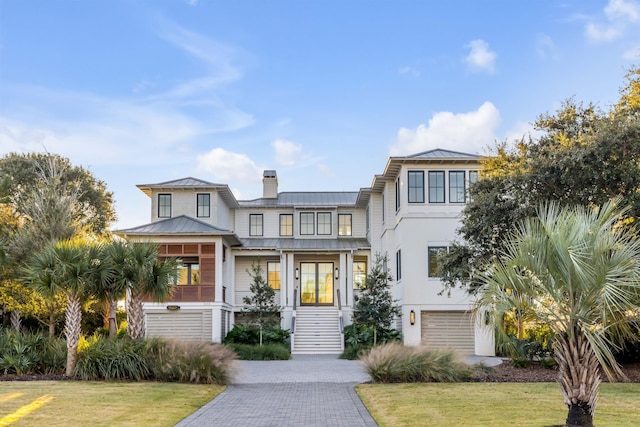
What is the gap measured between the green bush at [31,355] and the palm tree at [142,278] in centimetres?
200

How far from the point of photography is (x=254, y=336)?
1182 inches

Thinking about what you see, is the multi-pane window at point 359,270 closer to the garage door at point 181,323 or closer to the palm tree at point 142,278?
the garage door at point 181,323

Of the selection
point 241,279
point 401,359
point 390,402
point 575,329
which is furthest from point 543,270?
point 241,279

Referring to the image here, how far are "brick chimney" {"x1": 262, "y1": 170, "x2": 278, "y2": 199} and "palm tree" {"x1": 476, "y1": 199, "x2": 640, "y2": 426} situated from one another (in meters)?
30.1

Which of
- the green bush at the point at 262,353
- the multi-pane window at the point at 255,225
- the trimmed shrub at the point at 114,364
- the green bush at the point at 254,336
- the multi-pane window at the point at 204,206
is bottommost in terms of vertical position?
the green bush at the point at 262,353

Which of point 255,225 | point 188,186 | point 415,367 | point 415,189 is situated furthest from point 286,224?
point 415,367

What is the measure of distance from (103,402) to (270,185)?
2637 centimetres

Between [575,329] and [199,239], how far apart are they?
77.2 ft

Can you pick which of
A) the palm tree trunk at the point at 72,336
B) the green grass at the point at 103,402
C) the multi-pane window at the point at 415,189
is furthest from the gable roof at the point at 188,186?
the green grass at the point at 103,402

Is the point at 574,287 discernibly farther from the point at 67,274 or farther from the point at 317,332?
the point at 317,332

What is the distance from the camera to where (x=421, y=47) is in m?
20.4

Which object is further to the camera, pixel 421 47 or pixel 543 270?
pixel 421 47

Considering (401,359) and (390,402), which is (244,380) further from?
(390,402)

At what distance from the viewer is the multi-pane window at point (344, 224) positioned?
3753 centimetres
